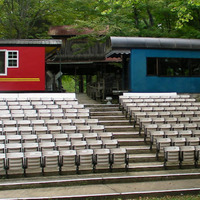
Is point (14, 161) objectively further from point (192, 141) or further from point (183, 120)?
point (183, 120)

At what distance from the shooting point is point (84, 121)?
13.0 metres

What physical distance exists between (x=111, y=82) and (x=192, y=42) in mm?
8345

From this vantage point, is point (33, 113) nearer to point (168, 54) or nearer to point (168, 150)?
point (168, 150)

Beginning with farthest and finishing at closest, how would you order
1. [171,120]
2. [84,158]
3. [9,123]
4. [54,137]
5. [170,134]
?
[171,120] < [9,123] < [170,134] < [54,137] < [84,158]

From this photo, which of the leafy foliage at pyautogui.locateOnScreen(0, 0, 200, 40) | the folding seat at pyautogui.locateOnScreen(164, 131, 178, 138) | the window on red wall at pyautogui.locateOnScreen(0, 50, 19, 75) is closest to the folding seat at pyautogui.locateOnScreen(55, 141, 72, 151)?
the folding seat at pyautogui.locateOnScreen(164, 131, 178, 138)

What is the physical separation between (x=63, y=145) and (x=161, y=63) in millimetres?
10269

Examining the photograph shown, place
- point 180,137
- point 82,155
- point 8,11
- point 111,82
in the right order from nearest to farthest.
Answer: point 82,155 < point 180,137 < point 111,82 < point 8,11

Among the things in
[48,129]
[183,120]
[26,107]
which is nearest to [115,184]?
[48,129]

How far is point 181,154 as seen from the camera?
10.4 meters

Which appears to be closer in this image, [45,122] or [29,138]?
[29,138]

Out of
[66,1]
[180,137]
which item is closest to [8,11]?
[66,1]

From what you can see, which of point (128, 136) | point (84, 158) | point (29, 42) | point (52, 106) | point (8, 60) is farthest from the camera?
point (29, 42)

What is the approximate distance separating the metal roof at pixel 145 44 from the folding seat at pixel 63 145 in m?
8.89

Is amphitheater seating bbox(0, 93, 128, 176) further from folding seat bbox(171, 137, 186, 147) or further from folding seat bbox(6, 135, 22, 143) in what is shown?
folding seat bbox(171, 137, 186, 147)
